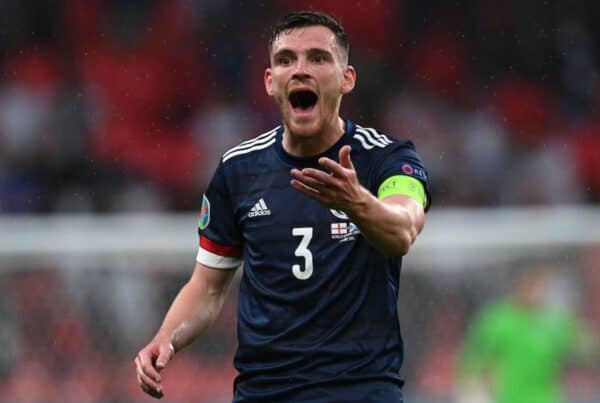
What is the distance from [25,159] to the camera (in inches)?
507

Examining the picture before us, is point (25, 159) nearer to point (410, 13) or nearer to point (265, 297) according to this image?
point (410, 13)

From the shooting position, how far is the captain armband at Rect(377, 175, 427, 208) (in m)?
4.54

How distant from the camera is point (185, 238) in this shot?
426 inches

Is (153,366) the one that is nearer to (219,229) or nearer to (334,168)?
(219,229)

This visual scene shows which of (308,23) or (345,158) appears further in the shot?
(308,23)

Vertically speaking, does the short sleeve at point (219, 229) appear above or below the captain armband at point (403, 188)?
below

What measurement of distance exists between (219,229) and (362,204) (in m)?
1.11

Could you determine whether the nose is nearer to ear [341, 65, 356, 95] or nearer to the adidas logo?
ear [341, 65, 356, 95]

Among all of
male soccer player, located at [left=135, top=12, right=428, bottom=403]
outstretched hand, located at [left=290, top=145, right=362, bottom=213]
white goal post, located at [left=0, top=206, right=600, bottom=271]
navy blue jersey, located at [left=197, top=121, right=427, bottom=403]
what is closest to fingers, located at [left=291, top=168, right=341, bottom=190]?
outstretched hand, located at [left=290, top=145, right=362, bottom=213]

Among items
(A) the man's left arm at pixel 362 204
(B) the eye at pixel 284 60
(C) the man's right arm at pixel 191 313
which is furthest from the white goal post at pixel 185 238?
(A) the man's left arm at pixel 362 204

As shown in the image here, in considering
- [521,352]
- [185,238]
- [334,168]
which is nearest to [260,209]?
[334,168]

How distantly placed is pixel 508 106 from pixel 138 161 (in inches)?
161

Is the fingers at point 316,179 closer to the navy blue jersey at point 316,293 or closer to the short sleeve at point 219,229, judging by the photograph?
the navy blue jersey at point 316,293

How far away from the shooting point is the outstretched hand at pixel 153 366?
4.62 metres
